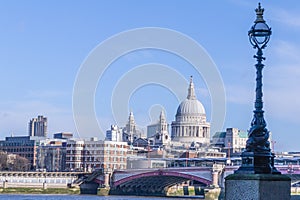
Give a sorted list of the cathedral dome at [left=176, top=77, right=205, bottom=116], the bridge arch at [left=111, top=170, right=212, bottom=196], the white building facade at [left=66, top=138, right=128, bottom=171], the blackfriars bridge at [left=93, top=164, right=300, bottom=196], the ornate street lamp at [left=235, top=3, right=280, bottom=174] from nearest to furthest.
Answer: the ornate street lamp at [left=235, top=3, right=280, bottom=174] → the blackfriars bridge at [left=93, top=164, right=300, bottom=196] → the bridge arch at [left=111, top=170, right=212, bottom=196] → the white building facade at [left=66, top=138, right=128, bottom=171] → the cathedral dome at [left=176, top=77, right=205, bottom=116]

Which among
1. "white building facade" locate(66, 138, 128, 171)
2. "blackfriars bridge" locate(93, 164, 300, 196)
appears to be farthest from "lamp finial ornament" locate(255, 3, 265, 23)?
"white building facade" locate(66, 138, 128, 171)

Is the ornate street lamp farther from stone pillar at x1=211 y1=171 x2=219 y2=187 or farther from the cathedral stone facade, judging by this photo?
the cathedral stone facade

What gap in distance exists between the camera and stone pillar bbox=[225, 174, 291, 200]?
35.4ft

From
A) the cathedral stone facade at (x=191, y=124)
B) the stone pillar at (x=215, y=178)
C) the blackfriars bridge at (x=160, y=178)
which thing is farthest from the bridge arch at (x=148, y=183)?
the cathedral stone facade at (x=191, y=124)

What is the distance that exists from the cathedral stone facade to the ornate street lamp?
146 metres

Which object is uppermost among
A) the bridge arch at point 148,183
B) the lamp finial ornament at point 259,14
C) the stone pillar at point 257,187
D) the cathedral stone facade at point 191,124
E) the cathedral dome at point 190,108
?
the cathedral dome at point 190,108

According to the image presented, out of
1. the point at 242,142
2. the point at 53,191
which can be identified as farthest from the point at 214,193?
the point at 242,142

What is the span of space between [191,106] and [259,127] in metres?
152

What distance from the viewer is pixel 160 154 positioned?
13825 cm

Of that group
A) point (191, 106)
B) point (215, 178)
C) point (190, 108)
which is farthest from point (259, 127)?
point (191, 106)

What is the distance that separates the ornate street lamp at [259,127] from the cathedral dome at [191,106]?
149 m

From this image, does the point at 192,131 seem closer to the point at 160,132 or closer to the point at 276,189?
the point at 160,132

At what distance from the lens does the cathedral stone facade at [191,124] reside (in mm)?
159500

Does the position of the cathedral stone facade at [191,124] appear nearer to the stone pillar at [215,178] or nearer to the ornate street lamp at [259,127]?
the stone pillar at [215,178]
